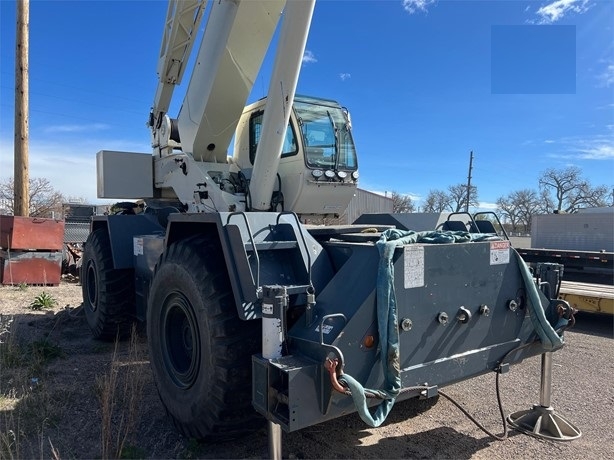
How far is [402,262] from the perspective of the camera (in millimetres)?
2828

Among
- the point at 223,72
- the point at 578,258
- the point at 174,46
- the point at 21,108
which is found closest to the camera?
the point at 223,72

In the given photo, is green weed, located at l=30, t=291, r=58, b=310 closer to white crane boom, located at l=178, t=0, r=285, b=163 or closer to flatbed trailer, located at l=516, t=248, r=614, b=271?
white crane boom, located at l=178, t=0, r=285, b=163

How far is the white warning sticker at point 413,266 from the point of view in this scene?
285cm

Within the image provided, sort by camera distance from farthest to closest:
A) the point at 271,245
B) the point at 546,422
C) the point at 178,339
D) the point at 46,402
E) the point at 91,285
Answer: the point at 91,285 → the point at 46,402 → the point at 178,339 → the point at 546,422 → the point at 271,245

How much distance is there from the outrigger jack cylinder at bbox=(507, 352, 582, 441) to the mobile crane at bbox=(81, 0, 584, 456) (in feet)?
0.91

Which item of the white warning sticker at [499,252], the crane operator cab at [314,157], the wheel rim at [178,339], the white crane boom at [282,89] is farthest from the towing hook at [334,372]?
the crane operator cab at [314,157]

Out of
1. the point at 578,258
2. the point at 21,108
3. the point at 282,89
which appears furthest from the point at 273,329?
the point at 21,108

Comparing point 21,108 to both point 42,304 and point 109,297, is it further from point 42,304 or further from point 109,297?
point 109,297

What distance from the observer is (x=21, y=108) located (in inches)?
442

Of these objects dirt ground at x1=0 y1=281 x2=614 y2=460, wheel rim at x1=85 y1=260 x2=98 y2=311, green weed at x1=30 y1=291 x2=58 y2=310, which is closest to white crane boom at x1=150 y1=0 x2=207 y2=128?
wheel rim at x1=85 y1=260 x2=98 y2=311

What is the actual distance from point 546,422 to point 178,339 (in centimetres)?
297

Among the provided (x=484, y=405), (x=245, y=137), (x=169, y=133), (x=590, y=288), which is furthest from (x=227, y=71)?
(x=590, y=288)

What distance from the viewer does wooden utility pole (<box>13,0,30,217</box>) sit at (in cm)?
1106

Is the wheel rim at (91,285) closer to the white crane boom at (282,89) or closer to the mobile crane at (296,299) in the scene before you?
the mobile crane at (296,299)
